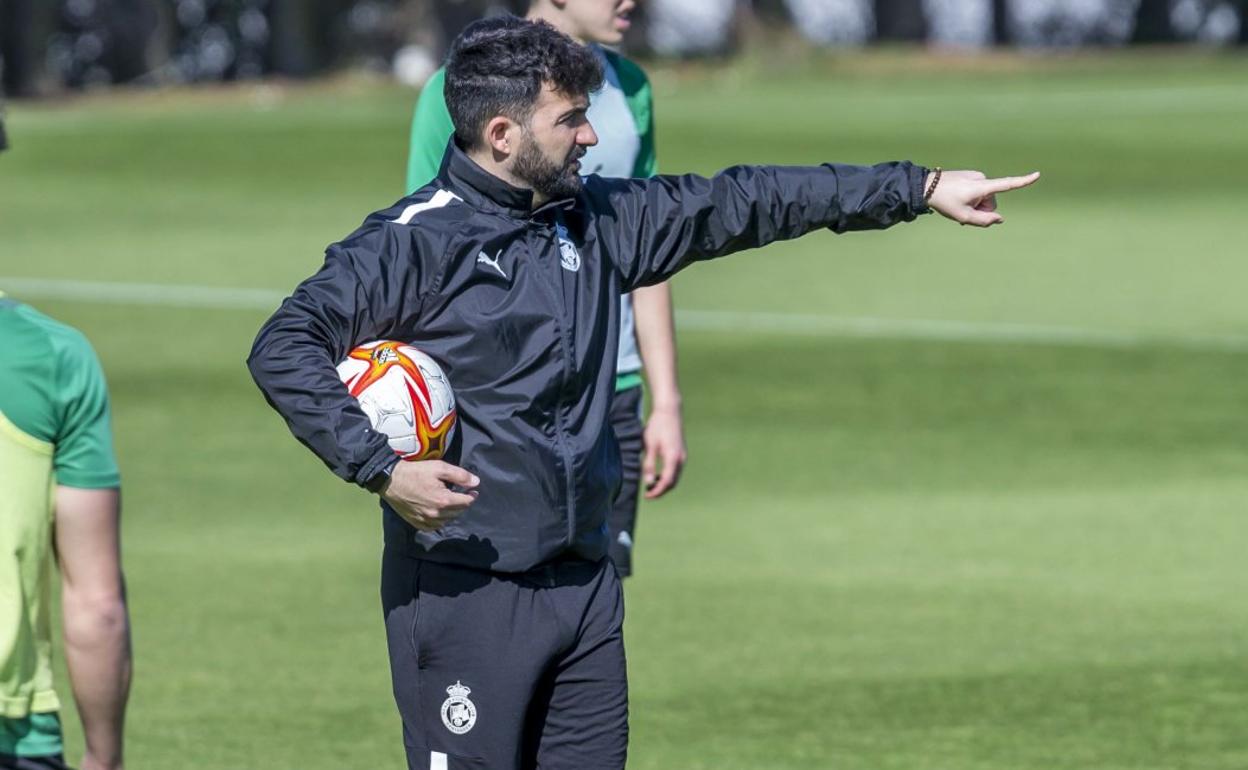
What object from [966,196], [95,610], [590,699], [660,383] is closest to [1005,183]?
[966,196]

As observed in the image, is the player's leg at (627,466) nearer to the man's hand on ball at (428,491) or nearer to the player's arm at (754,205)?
the player's arm at (754,205)

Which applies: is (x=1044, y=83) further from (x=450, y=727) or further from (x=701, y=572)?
(x=450, y=727)

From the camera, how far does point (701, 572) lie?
10375 millimetres

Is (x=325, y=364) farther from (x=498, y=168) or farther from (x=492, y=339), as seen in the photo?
(x=498, y=168)

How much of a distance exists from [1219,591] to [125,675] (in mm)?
6135

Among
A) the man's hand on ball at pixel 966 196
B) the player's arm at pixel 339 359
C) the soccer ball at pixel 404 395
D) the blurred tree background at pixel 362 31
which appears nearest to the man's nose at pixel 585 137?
the player's arm at pixel 339 359

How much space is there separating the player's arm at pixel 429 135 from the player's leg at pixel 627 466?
0.91 meters

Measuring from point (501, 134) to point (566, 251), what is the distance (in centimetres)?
28

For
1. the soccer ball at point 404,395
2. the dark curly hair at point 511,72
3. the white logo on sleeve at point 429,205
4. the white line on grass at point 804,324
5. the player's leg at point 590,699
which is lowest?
the white line on grass at point 804,324

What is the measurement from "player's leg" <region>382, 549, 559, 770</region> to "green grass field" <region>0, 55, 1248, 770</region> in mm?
2320

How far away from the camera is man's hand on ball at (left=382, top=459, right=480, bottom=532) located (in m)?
4.75

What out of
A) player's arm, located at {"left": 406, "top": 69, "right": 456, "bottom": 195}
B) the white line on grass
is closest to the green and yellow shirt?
player's arm, located at {"left": 406, "top": 69, "right": 456, "bottom": 195}

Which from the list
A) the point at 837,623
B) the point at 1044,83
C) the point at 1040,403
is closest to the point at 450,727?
the point at 837,623

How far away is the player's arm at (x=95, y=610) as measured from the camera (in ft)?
14.7
